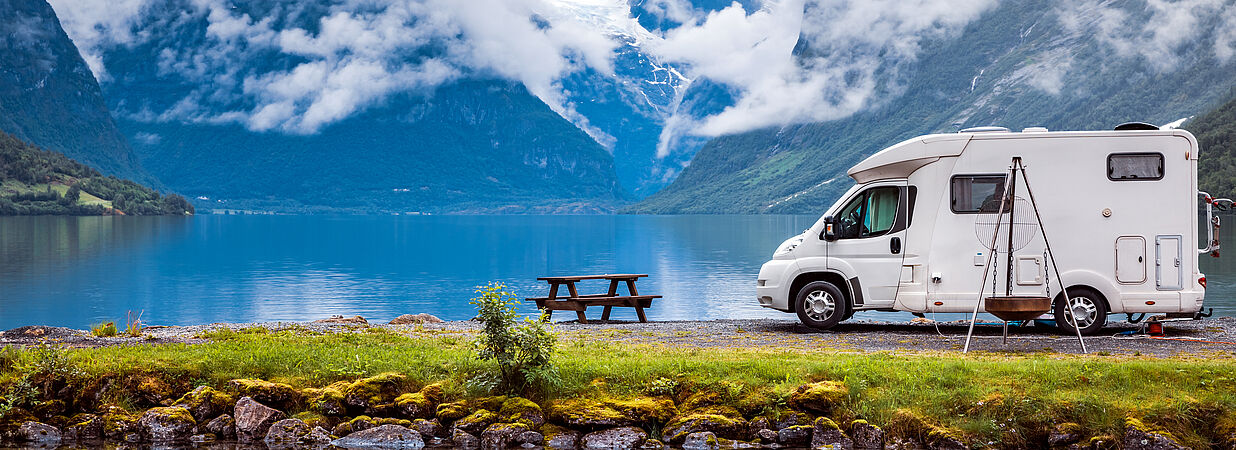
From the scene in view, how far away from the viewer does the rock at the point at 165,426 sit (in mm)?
12656

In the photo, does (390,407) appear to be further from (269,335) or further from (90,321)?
(90,321)

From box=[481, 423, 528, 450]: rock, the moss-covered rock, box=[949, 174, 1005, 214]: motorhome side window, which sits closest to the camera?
box=[481, 423, 528, 450]: rock

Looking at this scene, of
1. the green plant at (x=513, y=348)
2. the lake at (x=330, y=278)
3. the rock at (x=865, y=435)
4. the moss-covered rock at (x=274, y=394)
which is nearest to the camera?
the rock at (x=865, y=435)

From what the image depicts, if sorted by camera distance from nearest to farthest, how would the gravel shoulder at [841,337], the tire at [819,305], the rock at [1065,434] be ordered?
the rock at [1065,434]
the gravel shoulder at [841,337]
the tire at [819,305]

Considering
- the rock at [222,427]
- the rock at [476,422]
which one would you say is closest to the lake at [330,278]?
the rock at [476,422]

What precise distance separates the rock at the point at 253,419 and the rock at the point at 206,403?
0.78 feet

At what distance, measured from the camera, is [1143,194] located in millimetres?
18172

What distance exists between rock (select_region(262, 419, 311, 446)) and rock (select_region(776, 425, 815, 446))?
567cm

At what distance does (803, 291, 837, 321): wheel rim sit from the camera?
1995 cm

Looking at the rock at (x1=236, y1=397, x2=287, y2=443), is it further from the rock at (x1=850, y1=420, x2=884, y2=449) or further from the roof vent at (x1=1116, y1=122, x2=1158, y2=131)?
the roof vent at (x1=1116, y1=122, x2=1158, y2=131)

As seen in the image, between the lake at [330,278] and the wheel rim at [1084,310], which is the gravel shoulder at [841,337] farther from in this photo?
the lake at [330,278]

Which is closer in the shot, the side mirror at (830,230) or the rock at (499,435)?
the rock at (499,435)

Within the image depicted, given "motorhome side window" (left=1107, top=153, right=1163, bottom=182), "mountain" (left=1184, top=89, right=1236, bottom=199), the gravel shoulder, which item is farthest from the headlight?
"mountain" (left=1184, top=89, right=1236, bottom=199)

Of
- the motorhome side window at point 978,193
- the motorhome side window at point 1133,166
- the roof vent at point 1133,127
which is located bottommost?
the motorhome side window at point 978,193
